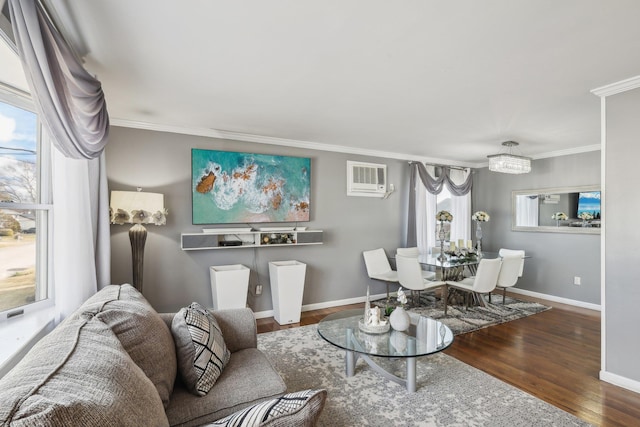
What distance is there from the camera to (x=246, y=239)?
418 cm

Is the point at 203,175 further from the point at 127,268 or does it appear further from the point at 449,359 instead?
the point at 449,359

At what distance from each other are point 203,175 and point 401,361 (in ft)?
9.80

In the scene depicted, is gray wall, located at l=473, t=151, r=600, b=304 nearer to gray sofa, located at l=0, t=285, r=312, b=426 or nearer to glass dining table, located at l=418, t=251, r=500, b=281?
glass dining table, located at l=418, t=251, r=500, b=281

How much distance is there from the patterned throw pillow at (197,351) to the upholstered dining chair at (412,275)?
2.99 metres

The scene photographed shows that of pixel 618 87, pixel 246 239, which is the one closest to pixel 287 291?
pixel 246 239

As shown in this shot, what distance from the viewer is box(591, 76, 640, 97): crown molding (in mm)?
2453

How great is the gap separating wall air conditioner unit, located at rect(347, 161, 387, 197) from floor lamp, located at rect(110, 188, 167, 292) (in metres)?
2.78

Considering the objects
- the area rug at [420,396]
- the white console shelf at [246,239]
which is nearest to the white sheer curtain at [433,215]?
the white console shelf at [246,239]

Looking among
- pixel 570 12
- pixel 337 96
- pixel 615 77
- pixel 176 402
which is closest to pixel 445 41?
pixel 570 12

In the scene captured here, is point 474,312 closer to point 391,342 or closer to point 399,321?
point 399,321

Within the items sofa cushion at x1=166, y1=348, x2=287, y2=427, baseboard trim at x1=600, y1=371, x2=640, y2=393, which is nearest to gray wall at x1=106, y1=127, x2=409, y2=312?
sofa cushion at x1=166, y1=348, x2=287, y2=427

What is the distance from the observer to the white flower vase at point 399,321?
2.69 meters

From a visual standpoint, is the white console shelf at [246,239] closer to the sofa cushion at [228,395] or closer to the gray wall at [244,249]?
the gray wall at [244,249]

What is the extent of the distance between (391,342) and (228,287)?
6.52ft
